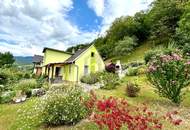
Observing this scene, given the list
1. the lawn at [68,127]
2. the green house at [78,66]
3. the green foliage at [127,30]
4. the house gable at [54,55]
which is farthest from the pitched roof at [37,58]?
the lawn at [68,127]

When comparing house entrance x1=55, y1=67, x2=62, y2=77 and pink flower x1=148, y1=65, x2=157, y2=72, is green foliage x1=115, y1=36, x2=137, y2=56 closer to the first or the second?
house entrance x1=55, y1=67, x2=62, y2=77

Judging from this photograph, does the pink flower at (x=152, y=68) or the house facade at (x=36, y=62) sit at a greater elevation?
the house facade at (x=36, y=62)

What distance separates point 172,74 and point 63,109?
23.1ft

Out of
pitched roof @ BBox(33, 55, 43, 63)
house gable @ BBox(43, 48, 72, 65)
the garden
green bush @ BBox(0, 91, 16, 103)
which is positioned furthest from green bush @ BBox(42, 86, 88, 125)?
pitched roof @ BBox(33, 55, 43, 63)

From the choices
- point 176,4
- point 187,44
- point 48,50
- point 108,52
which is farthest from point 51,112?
point 108,52

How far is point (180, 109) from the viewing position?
14391 millimetres

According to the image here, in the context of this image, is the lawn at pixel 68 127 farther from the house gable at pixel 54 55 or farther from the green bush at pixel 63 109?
the house gable at pixel 54 55

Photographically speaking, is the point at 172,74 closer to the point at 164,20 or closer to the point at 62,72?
the point at 62,72

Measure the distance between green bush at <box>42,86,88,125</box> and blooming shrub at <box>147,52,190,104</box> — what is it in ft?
18.7

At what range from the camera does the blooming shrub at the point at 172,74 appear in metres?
15.6

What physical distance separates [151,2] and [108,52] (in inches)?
588

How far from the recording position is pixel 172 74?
51.3 ft

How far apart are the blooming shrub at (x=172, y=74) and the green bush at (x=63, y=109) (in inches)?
224

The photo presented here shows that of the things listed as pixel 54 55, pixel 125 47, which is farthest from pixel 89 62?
pixel 125 47
